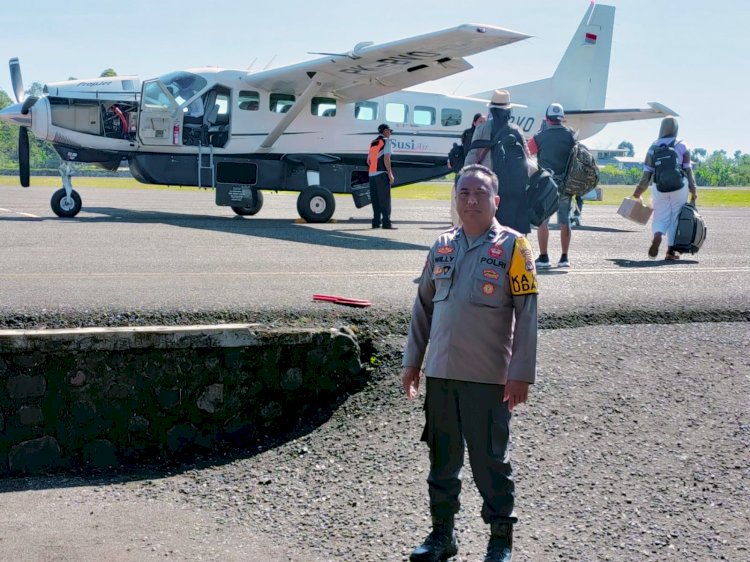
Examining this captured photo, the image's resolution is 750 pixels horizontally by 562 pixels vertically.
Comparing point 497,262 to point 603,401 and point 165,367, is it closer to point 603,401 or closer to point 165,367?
point 603,401

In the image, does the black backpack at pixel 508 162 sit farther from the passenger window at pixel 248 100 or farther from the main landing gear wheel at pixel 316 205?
the passenger window at pixel 248 100

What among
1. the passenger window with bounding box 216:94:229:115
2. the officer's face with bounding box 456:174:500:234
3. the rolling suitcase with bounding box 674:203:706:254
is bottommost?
the rolling suitcase with bounding box 674:203:706:254

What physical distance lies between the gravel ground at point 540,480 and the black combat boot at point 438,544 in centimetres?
26

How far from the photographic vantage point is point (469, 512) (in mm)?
5242

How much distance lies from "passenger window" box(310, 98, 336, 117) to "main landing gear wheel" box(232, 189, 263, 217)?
7.23ft

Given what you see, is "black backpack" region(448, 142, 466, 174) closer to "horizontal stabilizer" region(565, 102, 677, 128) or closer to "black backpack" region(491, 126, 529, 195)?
"black backpack" region(491, 126, 529, 195)

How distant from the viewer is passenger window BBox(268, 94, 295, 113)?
19188mm

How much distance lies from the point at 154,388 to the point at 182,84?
41.2 feet

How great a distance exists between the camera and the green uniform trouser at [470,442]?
170 inches

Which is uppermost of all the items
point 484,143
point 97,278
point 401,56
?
point 401,56

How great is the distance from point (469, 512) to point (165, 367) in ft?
9.19

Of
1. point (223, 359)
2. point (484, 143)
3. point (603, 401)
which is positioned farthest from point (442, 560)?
point (484, 143)

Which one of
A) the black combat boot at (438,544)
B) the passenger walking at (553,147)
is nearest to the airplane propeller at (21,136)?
the passenger walking at (553,147)

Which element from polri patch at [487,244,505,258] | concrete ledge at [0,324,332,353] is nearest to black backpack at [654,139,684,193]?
concrete ledge at [0,324,332,353]
